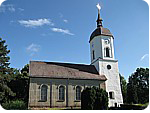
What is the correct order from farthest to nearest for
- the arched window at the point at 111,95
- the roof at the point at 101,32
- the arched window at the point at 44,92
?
the roof at the point at 101,32 < the arched window at the point at 111,95 < the arched window at the point at 44,92

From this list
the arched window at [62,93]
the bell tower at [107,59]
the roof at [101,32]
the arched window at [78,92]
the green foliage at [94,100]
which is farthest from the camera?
the roof at [101,32]

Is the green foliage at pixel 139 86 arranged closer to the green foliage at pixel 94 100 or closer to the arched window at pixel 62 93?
the arched window at pixel 62 93

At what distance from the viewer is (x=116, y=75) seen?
2989 cm

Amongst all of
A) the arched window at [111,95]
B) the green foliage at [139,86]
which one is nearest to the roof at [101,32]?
the arched window at [111,95]

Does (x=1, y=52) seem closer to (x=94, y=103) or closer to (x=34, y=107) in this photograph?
(x=34, y=107)

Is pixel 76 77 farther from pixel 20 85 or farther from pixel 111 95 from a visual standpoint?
pixel 20 85

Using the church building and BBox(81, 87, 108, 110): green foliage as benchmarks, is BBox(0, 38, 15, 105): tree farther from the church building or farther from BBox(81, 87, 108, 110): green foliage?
BBox(81, 87, 108, 110): green foliage

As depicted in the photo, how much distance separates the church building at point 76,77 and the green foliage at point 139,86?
17.2m

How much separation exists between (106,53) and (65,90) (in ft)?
35.0

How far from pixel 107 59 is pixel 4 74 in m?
17.4

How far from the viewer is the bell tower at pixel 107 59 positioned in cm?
2828

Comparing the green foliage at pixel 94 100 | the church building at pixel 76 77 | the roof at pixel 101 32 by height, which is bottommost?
the green foliage at pixel 94 100

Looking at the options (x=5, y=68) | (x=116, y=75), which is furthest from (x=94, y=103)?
(x=5, y=68)

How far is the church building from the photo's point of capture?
81.0 feet
